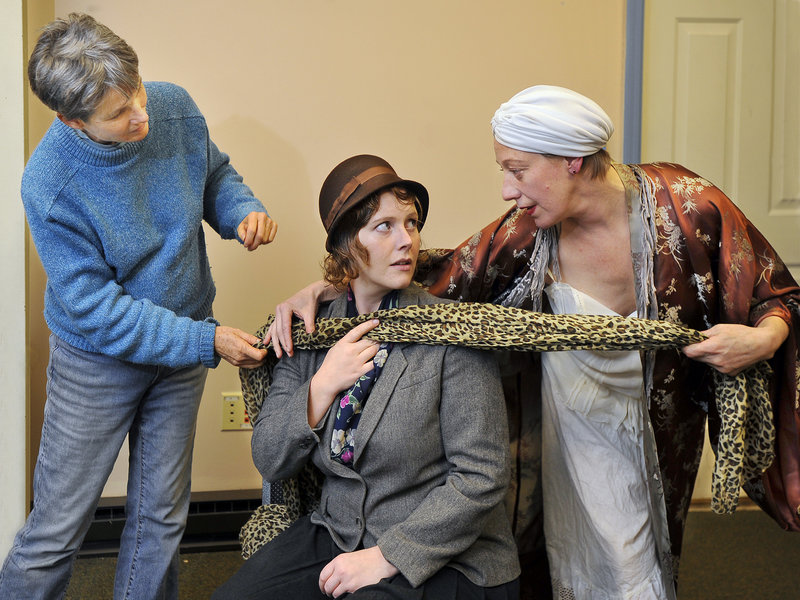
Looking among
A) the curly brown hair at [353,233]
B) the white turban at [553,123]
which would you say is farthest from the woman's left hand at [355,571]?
the white turban at [553,123]

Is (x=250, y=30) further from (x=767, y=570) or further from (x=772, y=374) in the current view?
(x=767, y=570)

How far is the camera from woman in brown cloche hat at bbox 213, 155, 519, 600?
136cm

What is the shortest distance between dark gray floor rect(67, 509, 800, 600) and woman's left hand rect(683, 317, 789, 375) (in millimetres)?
1217

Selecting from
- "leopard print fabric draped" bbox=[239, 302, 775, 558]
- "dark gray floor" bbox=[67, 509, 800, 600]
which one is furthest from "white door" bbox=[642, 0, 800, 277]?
"leopard print fabric draped" bbox=[239, 302, 775, 558]

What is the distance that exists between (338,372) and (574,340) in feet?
1.50

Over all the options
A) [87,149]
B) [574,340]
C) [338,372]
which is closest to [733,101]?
[574,340]

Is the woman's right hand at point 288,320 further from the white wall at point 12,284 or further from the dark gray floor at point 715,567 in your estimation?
the dark gray floor at point 715,567

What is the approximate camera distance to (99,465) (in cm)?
171

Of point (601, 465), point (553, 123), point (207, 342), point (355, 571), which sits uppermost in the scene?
point (553, 123)

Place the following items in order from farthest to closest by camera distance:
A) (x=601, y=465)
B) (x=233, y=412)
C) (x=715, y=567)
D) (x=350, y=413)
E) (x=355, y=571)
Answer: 1. (x=233, y=412)
2. (x=715, y=567)
3. (x=601, y=465)
4. (x=350, y=413)
5. (x=355, y=571)

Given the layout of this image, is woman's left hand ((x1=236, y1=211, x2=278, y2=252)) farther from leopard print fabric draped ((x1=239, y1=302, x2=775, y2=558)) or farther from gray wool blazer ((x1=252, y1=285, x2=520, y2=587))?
gray wool blazer ((x1=252, y1=285, x2=520, y2=587))

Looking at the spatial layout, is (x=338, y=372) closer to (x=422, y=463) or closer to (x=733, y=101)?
(x=422, y=463)

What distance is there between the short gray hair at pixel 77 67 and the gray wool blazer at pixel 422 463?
695 mm

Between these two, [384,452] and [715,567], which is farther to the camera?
[715,567]
